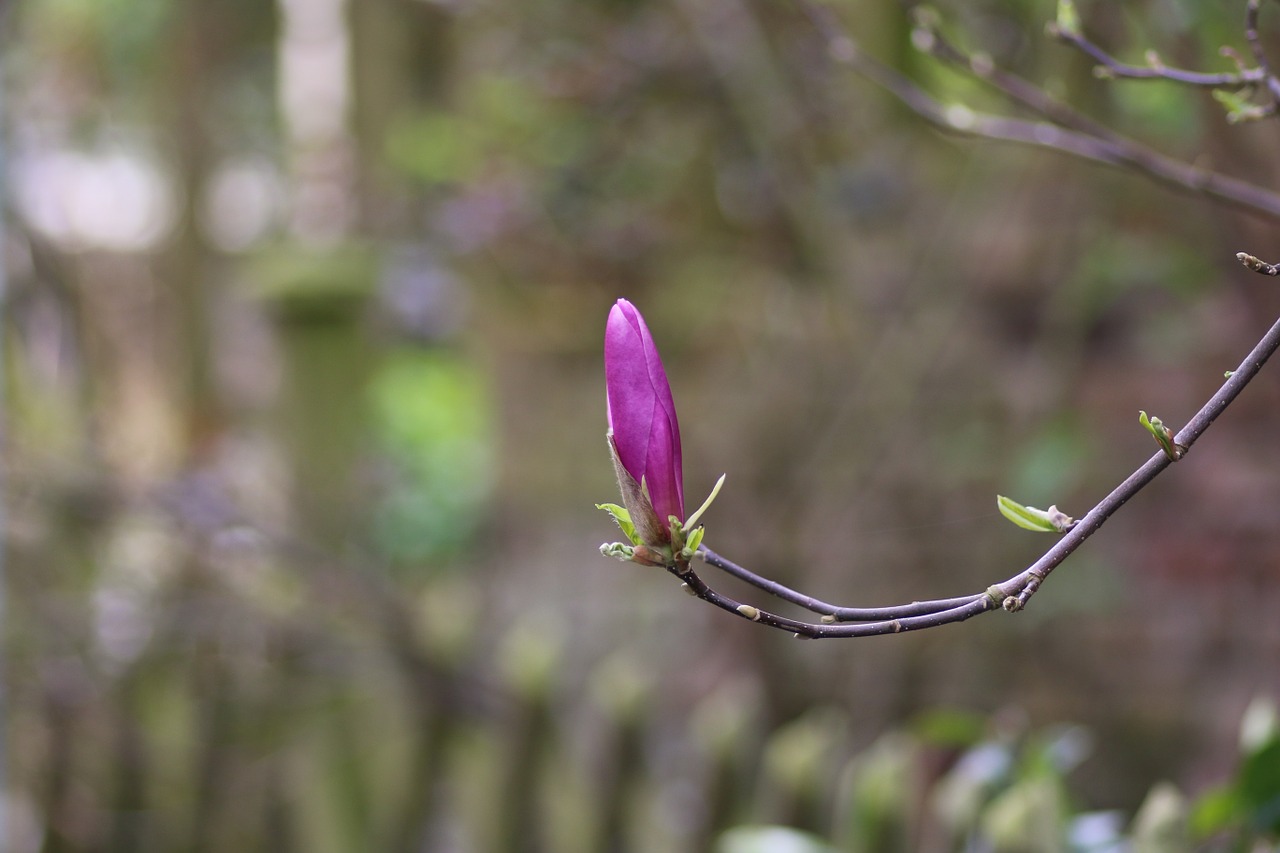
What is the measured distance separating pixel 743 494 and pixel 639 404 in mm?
1726

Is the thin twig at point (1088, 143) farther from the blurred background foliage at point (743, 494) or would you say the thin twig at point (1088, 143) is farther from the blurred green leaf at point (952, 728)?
the blurred green leaf at point (952, 728)

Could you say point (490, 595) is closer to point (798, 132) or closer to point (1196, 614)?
point (798, 132)

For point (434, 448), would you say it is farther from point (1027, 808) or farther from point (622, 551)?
point (622, 551)

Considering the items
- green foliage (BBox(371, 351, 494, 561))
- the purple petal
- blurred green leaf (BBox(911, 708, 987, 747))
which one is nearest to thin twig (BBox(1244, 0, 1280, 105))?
the purple petal

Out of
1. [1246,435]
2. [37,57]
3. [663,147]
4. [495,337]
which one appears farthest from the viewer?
[37,57]

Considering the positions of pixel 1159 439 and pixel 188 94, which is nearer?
pixel 1159 439

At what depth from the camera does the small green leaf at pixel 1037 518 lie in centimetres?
50

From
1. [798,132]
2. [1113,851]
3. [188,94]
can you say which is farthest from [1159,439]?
[188,94]

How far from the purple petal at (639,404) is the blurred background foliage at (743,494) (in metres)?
0.79

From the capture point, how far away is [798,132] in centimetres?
235

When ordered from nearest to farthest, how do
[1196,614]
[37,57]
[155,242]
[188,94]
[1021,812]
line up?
1. [1021,812]
2. [1196,614]
3. [37,57]
4. [188,94]
5. [155,242]

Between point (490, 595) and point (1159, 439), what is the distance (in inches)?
119

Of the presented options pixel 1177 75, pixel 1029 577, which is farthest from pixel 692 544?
pixel 1177 75

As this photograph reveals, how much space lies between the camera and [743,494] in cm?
227
